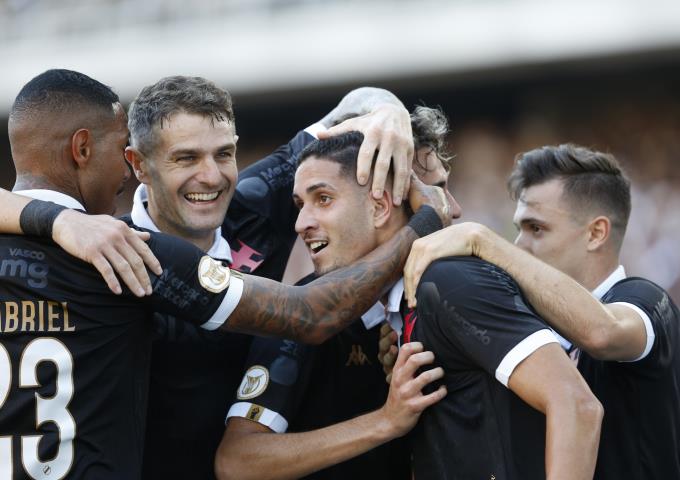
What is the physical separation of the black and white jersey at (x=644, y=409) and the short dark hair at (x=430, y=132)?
42.6 inches

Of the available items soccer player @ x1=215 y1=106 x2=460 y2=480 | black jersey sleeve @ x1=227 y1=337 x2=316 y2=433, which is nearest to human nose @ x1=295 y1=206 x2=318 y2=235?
soccer player @ x1=215 y1=106 x2=460 y2=480

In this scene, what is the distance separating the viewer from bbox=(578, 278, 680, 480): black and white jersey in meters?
4.16

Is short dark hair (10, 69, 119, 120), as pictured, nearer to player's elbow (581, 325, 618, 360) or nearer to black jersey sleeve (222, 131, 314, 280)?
black jersey sleeve (222, 131, 314, 280)

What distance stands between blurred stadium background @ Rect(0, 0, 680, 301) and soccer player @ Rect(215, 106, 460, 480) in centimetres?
1079

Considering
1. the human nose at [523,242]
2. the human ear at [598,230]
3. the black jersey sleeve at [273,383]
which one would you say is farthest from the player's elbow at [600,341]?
the human nose at [523,242]

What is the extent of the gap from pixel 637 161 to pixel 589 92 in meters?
1.60

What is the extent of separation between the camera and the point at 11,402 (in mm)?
3482

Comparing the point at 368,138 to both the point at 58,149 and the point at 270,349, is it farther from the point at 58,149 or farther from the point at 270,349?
the point at 58,149

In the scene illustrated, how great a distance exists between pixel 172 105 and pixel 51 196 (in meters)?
0.91

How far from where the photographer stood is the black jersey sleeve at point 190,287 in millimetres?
3641

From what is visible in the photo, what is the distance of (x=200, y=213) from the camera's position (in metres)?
4.47

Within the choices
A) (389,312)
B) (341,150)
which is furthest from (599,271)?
(341,150)

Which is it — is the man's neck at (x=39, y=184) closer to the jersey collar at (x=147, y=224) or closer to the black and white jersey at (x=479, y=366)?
the jersey collar at (x=147, y=224)

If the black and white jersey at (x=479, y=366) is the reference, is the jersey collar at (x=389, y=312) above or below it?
above
